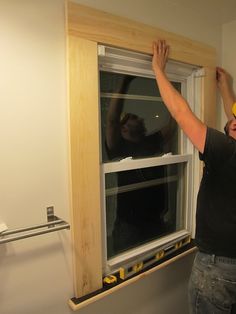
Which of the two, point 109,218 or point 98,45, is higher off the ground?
point 98,45

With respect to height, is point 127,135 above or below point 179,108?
below

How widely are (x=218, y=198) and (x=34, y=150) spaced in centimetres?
93

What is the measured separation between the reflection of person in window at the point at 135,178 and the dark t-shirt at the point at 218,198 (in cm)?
41

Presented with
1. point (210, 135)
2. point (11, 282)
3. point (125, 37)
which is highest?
point (125, 37)

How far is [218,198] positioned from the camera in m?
1.25

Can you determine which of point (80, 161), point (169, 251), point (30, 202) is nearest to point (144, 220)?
point (169, 251)

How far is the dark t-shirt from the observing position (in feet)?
3.73

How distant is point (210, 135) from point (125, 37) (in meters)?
0.67

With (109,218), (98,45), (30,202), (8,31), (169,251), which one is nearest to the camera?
(8,31)

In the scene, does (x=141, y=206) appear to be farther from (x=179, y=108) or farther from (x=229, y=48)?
(x=229, y=48)

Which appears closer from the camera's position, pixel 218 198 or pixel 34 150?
pixel 34 150

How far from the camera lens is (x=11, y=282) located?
3.43 feet

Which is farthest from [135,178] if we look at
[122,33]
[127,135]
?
[122,33]

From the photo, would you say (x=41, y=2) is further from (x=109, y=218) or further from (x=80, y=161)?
(x=109, y=218)
